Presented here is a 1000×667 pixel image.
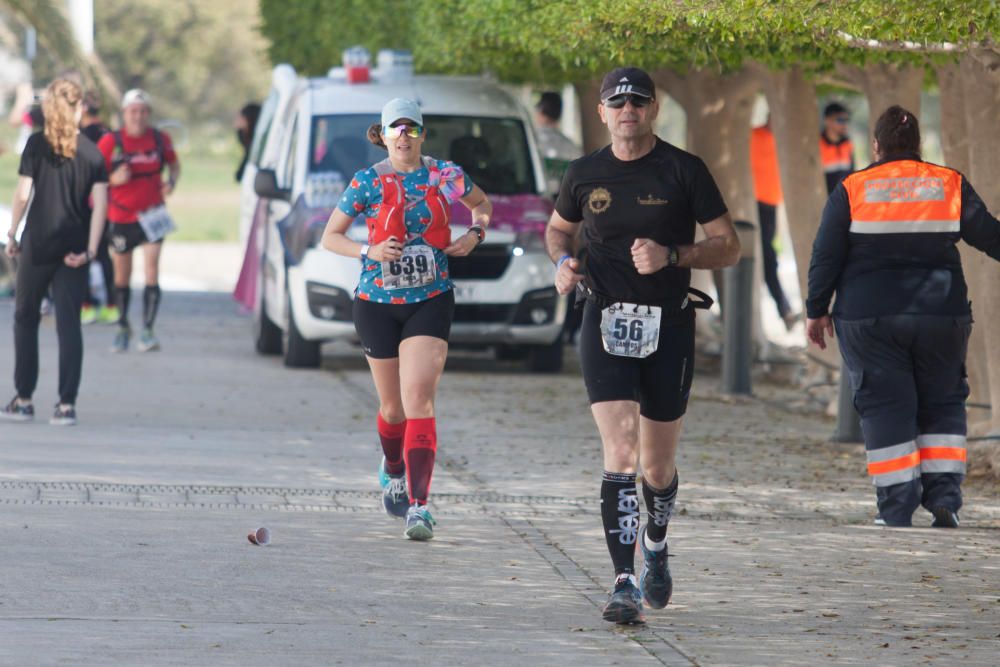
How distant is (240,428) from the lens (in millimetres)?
11805

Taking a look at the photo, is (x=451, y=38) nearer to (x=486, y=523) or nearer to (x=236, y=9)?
(x=486, y=523)

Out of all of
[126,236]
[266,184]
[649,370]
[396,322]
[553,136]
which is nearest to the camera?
[649,370]

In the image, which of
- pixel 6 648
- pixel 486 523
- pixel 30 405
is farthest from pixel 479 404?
pixel 6 648

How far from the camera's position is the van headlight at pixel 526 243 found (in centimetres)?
1469

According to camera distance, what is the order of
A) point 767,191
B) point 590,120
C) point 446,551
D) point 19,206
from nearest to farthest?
1. point 446,551
2. point 19,206
3. point 767,191
4. point 590,120

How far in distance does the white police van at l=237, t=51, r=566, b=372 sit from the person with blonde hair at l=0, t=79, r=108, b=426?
2.91 meters

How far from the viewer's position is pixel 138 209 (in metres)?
16.3

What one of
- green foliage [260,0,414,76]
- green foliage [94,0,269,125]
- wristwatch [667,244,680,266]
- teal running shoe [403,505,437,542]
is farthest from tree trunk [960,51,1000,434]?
green foliage [94,0,269,125]

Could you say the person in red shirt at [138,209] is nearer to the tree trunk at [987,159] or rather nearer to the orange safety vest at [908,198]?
the tree trunk at [987,159]

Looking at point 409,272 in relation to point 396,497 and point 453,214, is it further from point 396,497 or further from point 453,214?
point 453,214

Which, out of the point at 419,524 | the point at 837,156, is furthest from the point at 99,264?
the point at 419,524

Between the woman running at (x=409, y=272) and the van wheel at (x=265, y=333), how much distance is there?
7809 mm

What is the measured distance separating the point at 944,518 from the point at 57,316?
5.21 metres

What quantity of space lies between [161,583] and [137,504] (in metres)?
1.79
